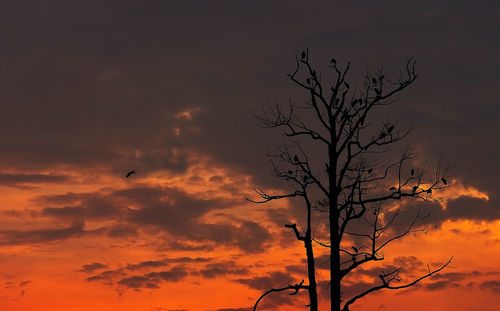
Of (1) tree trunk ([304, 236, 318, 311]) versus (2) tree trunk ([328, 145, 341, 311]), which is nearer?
(2) tree trunk ([328, 145, 341, 311])

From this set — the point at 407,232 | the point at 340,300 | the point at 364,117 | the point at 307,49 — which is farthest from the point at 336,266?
the point at 307,49

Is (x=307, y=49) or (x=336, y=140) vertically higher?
(x=307, y=49)

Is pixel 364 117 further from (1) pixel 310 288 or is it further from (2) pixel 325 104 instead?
(1) pixel 310 288

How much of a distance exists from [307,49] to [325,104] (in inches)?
77.5

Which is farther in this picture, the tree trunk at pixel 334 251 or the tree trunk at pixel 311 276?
the tree trunk at pixel 311 276

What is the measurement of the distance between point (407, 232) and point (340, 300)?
3.49 metres

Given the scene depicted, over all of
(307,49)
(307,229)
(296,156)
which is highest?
(307,49)

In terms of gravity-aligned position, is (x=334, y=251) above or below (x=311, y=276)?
above

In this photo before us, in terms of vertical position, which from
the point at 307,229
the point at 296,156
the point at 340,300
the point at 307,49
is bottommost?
the point at 340,300

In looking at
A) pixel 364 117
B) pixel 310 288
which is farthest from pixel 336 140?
pixel 310 288

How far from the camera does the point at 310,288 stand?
2850 centimetres

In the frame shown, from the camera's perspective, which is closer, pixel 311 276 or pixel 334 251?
pixel 334 251

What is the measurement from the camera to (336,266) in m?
27.9

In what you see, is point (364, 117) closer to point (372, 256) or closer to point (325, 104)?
point (325, 104)
